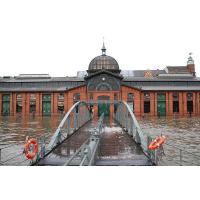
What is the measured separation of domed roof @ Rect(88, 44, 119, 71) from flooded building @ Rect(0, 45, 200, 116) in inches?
9.3

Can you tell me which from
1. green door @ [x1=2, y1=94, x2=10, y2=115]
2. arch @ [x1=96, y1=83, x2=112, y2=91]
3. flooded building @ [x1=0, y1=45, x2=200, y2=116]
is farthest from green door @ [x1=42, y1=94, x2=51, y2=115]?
arch @ [x1=96, y1=83, x2=112, y2=91]

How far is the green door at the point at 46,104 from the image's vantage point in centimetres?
3372

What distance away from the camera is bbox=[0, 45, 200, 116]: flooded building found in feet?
111

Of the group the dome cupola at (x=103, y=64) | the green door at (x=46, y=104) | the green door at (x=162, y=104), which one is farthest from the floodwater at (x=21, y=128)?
the dome cupola at (x=103, y=64)

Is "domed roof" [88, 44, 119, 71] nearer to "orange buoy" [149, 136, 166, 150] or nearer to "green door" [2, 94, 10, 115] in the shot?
"green door" [2, 94, 10, 115]

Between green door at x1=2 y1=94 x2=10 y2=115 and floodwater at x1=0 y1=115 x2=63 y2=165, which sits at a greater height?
green door at x1=2 y1=94 x2=10 y2=115

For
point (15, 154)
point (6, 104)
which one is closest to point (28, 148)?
point (15, 154)

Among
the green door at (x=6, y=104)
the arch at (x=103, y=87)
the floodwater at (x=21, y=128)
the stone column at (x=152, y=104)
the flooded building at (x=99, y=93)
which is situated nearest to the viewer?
the floodwater at (x=21, y=128)

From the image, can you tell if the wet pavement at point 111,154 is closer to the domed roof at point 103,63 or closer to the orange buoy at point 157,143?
the orange buoy at point 157,143

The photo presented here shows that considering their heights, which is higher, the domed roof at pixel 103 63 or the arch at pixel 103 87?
the domed roof at pixel 103 63

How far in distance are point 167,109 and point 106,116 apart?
1039 centimetres

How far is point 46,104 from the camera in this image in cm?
3372

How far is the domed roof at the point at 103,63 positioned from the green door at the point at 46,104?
28245 mm
